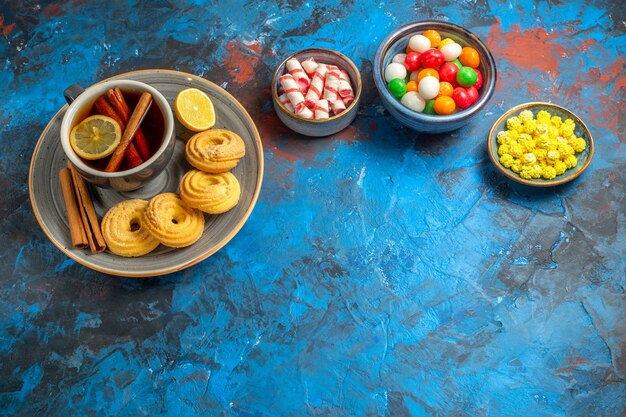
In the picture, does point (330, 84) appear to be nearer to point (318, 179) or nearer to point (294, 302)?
point (318, 179)

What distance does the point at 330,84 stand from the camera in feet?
6.88

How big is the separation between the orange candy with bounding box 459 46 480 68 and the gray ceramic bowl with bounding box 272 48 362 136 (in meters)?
0.39

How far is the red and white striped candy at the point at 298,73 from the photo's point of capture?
212 cm

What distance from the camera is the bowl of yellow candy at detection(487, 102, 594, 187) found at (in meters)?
2.01

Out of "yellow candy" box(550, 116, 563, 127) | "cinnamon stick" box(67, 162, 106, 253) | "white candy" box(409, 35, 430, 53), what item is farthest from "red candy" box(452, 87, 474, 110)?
"cinnamon stick" box(67, 162, 106, 253)

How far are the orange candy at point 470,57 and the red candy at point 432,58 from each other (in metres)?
0.08

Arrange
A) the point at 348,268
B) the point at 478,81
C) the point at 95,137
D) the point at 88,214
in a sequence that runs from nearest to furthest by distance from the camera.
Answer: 1. the point at 95,137
2. the point at 88,214
3. the point at 348,268
4. the point at 478,81

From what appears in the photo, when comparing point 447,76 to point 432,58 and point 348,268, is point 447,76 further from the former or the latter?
point 348,268

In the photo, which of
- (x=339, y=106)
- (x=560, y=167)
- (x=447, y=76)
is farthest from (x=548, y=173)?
(x=339, y=106)

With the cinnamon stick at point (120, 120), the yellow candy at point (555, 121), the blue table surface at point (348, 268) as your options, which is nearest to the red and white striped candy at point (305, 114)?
the blue table surface at point (348, 268)

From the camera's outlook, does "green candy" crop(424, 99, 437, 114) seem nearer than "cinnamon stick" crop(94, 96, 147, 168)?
No

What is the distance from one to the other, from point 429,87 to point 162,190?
0.97 m

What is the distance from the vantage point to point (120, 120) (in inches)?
65.7

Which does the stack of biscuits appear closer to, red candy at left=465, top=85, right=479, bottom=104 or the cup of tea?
the cup of tea
